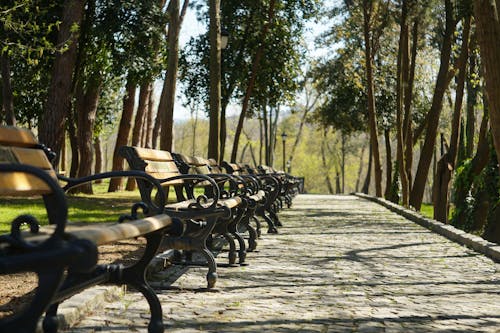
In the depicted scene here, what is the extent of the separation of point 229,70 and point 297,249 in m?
18.1

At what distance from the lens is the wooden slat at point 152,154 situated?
631 centimetres

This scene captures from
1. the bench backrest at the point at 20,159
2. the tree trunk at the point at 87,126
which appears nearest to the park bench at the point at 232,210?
the bench backrest at the point at 20,159

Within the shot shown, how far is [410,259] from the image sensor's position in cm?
852

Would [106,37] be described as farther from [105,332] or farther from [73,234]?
[73,234]

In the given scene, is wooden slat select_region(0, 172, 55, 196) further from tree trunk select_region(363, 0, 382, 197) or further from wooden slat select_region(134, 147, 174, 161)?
tree trunk select_region(363, 0, 382, 197)

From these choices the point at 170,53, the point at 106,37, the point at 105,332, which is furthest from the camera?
the point at 106,37

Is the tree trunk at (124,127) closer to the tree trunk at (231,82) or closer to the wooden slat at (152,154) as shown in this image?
the tree trunk at (231,82)

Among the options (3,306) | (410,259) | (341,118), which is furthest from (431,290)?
(341,118)

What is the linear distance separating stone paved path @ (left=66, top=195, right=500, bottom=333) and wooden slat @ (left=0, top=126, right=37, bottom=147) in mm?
1140

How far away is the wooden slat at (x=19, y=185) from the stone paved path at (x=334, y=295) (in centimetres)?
92

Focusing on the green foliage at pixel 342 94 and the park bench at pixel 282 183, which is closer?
the park bench at pixel 282 183

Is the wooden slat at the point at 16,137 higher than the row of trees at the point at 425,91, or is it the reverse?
the row of trees at the point at 425,91

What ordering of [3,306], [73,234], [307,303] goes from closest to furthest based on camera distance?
[73,234] < [3,306] < [307,303]

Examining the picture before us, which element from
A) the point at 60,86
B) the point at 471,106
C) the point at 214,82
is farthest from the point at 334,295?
the point at 471,106
